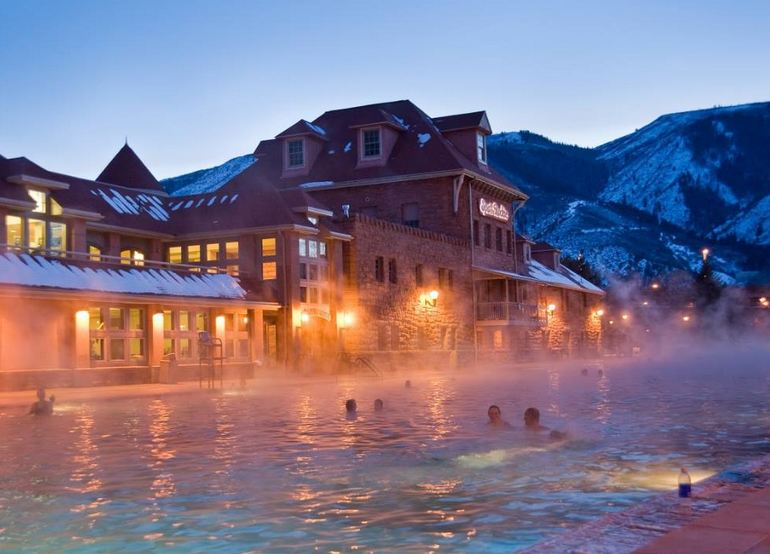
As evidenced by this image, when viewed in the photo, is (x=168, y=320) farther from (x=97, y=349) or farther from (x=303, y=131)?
(x=303, y=131)

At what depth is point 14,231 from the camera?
31016 millimetres

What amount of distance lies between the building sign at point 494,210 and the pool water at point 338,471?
29.3m

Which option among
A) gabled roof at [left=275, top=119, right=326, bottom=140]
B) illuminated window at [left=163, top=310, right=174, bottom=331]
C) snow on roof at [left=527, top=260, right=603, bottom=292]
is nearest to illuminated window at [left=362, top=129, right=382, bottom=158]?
gabled roof at [left=275, top=119, right=326, bottom=140]

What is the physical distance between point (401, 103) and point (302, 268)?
17.4m

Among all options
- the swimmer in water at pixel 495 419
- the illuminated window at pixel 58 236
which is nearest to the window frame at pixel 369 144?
the illuminated window at pixel 58 236

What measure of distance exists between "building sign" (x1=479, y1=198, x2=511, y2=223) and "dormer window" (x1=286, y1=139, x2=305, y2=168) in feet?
32.6

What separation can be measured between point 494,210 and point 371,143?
846 centimetres

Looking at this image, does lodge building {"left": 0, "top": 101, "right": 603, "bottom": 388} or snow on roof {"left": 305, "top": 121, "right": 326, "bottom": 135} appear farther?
snow on roof {"left": 305, "top": 121, "right": 326, "bottom": 135}

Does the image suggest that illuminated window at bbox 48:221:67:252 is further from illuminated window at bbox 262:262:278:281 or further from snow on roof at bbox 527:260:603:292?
snow on roof at bbox 527:260:603:292

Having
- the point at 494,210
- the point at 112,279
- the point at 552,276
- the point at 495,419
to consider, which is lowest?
the point at 495,419

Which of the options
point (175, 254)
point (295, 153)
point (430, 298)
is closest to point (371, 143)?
point (295, 153)

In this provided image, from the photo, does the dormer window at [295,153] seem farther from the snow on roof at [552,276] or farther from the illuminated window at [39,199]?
the illuminated window at [39,199]

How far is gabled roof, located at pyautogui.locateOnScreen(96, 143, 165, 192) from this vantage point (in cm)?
4716

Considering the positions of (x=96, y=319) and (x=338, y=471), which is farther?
(x=96, y=319)
